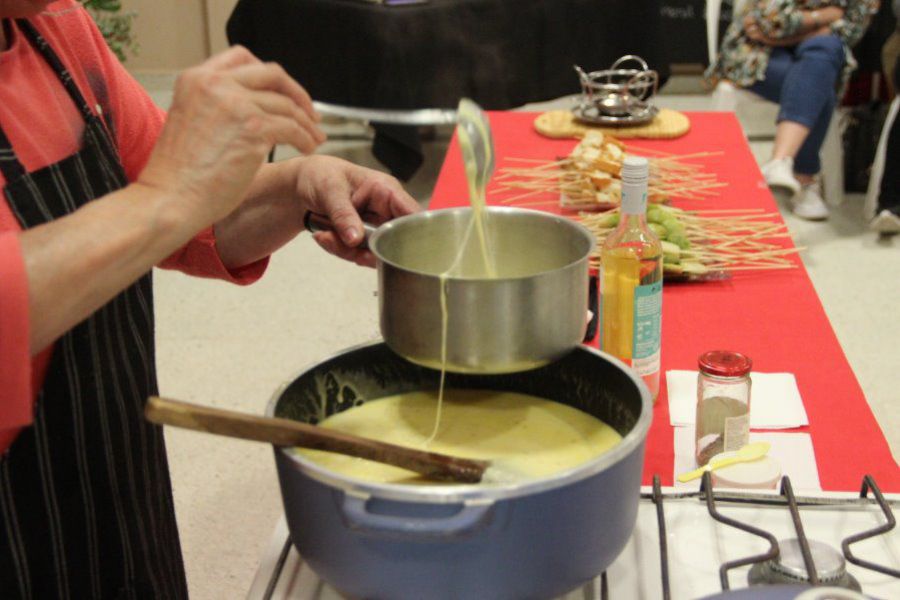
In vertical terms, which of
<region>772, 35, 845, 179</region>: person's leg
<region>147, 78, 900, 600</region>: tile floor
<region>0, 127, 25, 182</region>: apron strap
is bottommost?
<region>147, 78, 900, 600</region>: tile floor

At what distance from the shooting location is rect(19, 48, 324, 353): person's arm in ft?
2.92

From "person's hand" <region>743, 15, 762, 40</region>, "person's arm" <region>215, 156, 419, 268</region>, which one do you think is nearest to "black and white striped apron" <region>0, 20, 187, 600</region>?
"person's arm" <region>215, 156, 419, 268</region>

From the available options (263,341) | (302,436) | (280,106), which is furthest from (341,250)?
(263,341)

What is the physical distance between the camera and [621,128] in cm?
273

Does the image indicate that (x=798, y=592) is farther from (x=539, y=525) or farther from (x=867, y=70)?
(x=867, y=70)

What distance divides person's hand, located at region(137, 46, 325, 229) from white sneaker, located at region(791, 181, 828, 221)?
375 centimetres

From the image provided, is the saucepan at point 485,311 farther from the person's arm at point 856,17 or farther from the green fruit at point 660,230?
the person's arm at point 856,17

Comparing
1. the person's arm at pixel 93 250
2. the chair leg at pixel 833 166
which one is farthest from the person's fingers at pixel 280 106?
the chair leg at pixel 833 166

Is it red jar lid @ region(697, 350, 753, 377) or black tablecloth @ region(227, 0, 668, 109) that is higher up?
red jar lid @ region(697, 350, 753, 377)

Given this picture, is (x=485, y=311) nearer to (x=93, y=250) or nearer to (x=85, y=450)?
(x=93, y=250)

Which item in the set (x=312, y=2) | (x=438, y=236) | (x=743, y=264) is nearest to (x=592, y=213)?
(x=743, y=264)

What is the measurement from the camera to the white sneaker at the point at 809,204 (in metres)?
4.32

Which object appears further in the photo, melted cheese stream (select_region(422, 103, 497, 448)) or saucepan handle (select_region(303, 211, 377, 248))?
saucepan handle (select_region(303, 211, 377, 248))

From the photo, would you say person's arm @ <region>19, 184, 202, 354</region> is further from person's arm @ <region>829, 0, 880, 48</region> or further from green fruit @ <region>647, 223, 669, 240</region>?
person's arm @ <region>829, 0, 880, 48</region>
